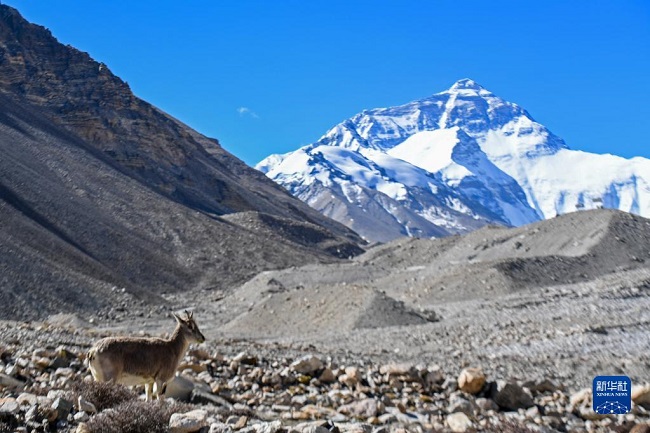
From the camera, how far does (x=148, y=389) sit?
8.48 m

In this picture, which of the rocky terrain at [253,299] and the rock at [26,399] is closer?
the rock at [26,399]

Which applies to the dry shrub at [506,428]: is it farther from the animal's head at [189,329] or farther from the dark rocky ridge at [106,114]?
the dark rocky ridge at [106,114]

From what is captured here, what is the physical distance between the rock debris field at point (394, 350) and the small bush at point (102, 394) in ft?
0.07

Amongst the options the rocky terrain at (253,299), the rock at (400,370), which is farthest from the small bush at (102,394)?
Result: the rock at (400,370)

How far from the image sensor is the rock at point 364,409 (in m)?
9.66

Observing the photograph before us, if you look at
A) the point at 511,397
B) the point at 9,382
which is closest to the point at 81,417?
the point at 9,382

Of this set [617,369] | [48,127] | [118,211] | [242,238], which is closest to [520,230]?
[242,238]

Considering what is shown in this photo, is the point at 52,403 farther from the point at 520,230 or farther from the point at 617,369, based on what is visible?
the point at 520,230

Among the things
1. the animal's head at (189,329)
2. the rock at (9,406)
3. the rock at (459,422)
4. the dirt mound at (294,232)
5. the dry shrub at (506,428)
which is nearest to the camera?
the rock at (9,406)

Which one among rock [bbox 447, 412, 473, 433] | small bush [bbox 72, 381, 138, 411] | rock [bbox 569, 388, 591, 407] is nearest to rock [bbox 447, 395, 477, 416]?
rock [bbox 447, 412, 473, 433]

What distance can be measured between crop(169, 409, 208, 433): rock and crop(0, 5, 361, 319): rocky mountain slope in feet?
77.1

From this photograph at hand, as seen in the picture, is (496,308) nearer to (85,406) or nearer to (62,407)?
(85,406)

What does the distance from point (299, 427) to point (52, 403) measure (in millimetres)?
2307

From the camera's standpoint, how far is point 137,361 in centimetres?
841
